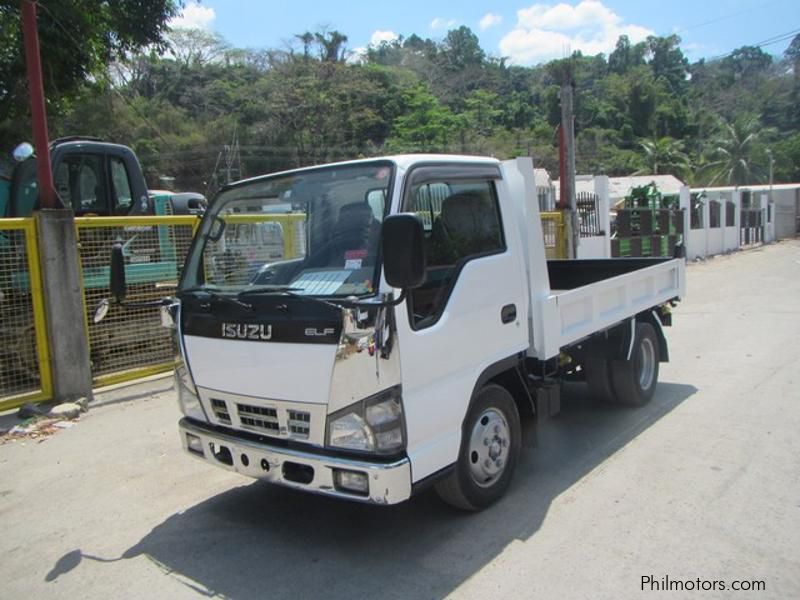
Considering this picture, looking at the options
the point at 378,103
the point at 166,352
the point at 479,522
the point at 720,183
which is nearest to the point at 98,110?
the point at 378,103

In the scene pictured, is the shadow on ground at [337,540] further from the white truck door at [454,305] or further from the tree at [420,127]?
the tree at [420,127]

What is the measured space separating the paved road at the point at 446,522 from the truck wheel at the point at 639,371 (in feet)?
0.71

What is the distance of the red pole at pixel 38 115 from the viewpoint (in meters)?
6.52

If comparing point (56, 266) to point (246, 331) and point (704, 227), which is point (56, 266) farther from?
point (704, 227)

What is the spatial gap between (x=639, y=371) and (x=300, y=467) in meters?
3.89

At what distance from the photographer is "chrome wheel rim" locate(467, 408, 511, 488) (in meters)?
3.90

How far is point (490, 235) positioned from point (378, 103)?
46.5m

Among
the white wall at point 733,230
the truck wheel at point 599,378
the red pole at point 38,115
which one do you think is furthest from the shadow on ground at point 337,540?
the white wall at point 733,230

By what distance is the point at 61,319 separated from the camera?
260 inches

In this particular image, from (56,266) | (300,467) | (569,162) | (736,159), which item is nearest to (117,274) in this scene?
(300,467)

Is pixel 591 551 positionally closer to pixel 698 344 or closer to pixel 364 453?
pixel 364 453

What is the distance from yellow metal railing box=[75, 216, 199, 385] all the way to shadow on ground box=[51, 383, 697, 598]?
3.51 metres

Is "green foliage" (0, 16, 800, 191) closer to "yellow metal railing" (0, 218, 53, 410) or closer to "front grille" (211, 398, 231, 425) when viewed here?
"yellow metal railing" (0, 218, 53, 410)

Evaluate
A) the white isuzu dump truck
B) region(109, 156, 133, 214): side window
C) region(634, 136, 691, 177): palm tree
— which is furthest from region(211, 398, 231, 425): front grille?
region(634, 136, 691, 177): palm tree
